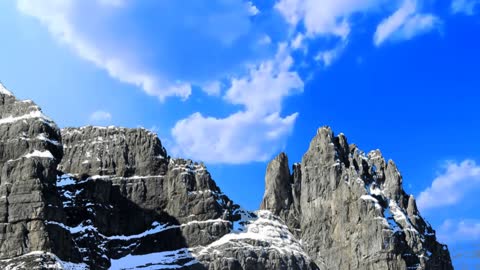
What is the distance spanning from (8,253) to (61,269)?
40.9 ft

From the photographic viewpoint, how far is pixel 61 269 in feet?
647

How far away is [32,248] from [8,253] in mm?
5205

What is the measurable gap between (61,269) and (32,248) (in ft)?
27.6

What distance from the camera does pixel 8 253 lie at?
199m

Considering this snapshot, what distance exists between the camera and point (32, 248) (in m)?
200
